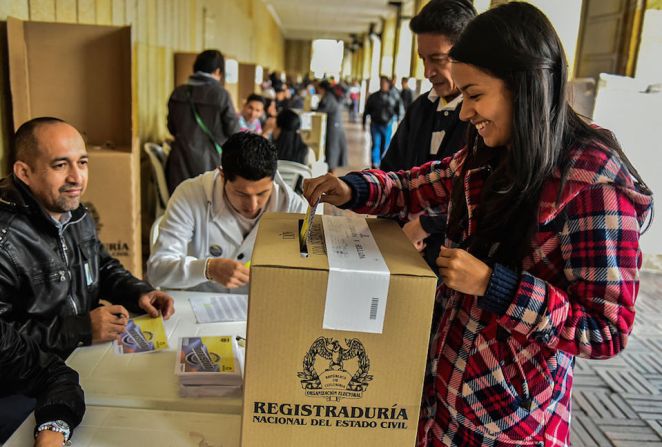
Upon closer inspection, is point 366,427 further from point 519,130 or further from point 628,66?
point 628,66

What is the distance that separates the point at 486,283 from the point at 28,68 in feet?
9.26

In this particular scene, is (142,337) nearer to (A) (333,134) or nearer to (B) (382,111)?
(A) (333,134)

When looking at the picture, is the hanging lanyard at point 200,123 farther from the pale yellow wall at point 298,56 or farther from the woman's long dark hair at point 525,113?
the pale yellow wall at point 298,56

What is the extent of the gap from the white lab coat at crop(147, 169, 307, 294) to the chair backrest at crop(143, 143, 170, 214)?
203 cm

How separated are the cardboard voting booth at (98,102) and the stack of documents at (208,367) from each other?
1854 millimetres

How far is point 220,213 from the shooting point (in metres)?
2.07

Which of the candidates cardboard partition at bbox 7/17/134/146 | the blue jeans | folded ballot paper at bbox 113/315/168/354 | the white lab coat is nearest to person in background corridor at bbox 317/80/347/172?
the blue jeans

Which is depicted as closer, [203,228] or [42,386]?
[42,386]

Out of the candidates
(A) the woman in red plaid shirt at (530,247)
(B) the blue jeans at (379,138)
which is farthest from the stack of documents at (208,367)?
(B) the blue jeans at (379,138)

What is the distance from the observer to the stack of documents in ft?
4.17

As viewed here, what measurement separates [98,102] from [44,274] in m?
1.82

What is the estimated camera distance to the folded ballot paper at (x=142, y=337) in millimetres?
1461

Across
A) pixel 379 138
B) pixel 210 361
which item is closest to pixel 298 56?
pixel 379 138

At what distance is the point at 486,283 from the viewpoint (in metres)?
0.86
